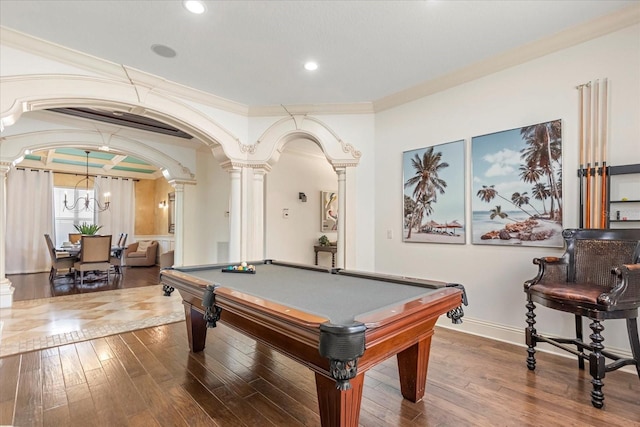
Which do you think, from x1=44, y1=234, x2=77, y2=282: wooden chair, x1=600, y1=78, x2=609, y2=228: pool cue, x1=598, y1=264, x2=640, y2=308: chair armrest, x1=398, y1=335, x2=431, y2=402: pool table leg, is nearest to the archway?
x1=44, y1=234, x2=77, y2=282: wooden chair

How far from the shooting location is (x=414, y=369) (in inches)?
76.5

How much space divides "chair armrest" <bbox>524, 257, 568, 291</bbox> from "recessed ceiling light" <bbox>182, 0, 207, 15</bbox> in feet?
11.1

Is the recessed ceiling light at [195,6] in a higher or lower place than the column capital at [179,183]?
higher

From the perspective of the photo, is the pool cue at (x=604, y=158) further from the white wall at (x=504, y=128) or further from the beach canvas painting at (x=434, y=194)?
the beach canvas painting at (x=434, y=194)

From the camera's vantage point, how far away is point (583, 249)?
242 centimetres

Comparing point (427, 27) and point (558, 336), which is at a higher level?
point (427, 27)

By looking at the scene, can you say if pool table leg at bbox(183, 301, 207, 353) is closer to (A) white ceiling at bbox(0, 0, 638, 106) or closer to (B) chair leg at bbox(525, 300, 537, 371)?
(A) white ceiling at bbox(0, 0, 638, 106)

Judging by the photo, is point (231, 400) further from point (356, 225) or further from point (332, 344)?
point (356, 225)

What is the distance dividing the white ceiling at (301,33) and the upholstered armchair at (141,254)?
6.68m

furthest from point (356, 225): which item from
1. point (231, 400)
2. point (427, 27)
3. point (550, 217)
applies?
point (231, 400)

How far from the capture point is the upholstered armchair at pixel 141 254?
859cm

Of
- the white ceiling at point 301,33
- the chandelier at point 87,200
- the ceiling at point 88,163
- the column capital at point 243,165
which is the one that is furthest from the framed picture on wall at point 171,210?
the white ceiling at point 301,33

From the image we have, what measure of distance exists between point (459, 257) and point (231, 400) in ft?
8.86

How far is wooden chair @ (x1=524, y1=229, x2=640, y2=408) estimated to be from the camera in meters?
1.91
